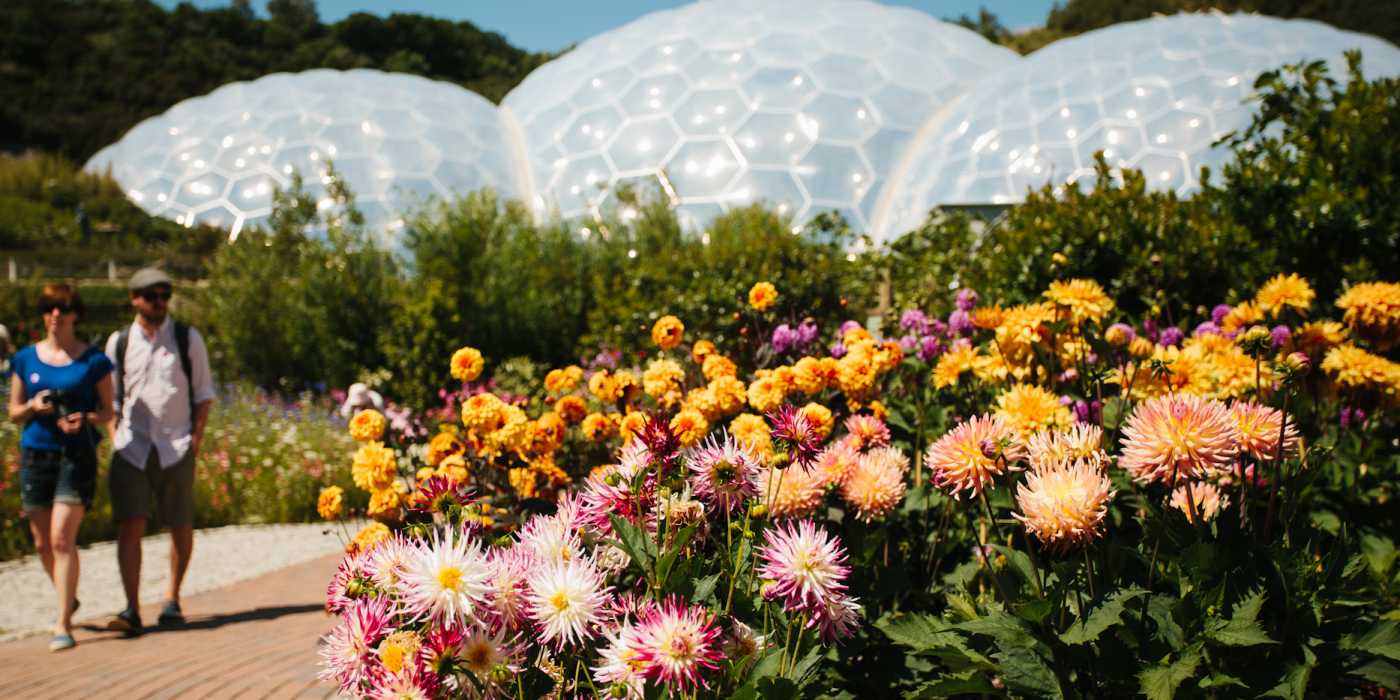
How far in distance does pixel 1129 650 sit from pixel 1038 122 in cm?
1307

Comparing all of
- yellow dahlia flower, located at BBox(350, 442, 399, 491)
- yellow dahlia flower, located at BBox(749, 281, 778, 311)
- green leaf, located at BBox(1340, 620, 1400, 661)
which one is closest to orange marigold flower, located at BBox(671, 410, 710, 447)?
yellow dahlia flower, located at BBox(749, 281, 778, 311)

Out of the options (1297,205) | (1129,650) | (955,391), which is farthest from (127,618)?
(1297,205)

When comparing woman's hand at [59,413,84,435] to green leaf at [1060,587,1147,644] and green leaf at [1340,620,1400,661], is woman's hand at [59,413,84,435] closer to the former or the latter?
green leaf at [1060,587,1147,644]

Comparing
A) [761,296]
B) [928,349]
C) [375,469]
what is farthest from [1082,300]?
[375,469]

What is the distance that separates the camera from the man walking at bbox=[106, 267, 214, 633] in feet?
13.3

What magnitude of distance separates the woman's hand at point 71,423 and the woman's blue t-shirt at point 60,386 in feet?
0.16

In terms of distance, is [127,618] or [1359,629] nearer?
[1359,629]

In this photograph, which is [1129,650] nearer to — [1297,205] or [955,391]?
[955,391]

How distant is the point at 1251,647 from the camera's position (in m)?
1.73

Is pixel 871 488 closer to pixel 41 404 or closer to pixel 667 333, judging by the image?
pixel 667 333

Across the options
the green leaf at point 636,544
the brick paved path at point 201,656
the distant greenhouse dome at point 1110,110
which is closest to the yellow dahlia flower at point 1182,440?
the green leaf at point 636,544

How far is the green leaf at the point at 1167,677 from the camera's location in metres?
1.51

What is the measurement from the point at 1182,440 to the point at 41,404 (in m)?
4.43

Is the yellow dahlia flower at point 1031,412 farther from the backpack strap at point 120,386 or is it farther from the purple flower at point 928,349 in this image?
the backpack strap at point 120,386
